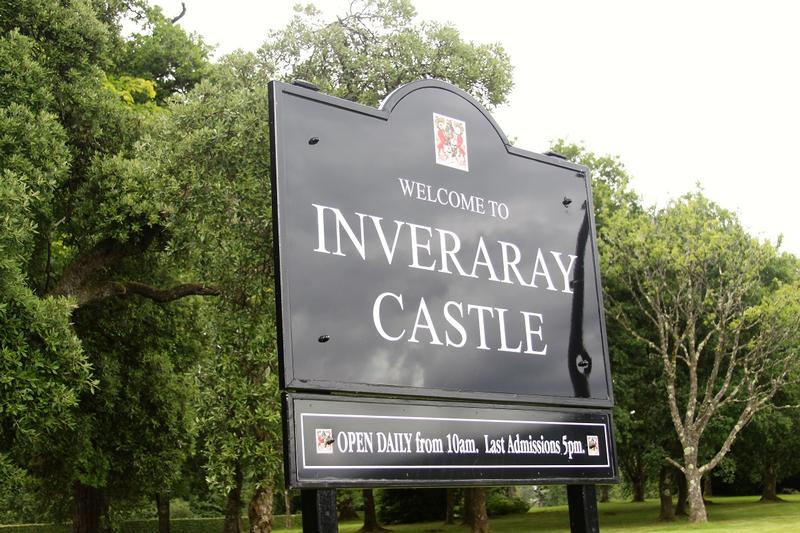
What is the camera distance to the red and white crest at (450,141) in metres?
5.65

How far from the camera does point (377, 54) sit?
17.3 metres

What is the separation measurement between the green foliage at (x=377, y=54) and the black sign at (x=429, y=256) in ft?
36.1

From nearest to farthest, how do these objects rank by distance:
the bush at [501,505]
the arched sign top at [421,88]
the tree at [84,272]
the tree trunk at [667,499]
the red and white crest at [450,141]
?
the arched sign top at [421,88] < the red and white crest at [450,141] < the tree at [84,272] < the tree trunk at [667,499] < the bush at [501,505]

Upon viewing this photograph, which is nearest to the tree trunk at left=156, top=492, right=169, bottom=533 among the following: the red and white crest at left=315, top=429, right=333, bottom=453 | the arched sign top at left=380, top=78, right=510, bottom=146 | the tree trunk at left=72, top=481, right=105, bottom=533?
the tree trunk at left=72, top=481, right=105, bottom=533

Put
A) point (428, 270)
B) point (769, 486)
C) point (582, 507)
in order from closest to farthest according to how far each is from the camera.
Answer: point (428, 270)
point (582, 507)
point (769, 486)

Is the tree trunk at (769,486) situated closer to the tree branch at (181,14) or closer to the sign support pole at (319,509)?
the tree branch at (181,14)

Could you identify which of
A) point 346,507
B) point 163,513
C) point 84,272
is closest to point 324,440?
point 84,272

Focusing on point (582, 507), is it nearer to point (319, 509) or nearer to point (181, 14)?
point (319, 509)

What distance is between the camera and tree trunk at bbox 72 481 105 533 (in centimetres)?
2055

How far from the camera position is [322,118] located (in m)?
5.05

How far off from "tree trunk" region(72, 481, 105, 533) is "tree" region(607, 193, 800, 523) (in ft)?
63.9

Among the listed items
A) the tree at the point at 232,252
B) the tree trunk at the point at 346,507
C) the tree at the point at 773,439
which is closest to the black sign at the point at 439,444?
the tree at the point at 232,252

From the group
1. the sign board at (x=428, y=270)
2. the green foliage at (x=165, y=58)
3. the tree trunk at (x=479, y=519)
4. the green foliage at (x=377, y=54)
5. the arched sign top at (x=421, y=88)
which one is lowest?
the tree trunk at (x=479, y=519)

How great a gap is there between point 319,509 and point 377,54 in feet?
45.2
